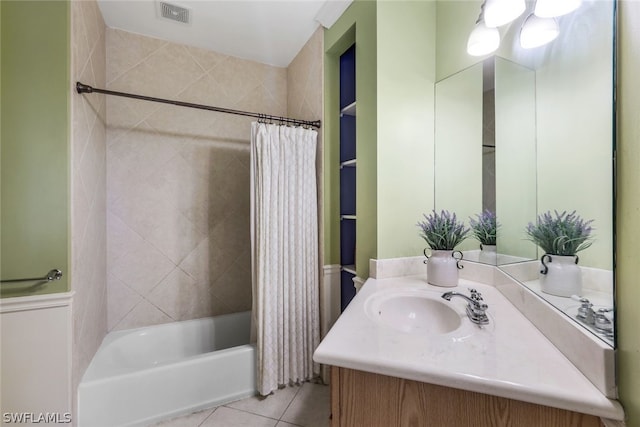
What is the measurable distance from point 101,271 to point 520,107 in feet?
8.26

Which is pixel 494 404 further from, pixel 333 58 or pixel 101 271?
pixel 101 271

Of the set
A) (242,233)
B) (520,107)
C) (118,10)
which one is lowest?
(242,233)

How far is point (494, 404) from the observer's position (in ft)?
1.88

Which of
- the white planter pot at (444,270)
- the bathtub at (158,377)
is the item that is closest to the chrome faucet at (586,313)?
the white planter pot at (444,270)

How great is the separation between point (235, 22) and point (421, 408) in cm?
232

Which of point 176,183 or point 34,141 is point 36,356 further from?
point 176,183

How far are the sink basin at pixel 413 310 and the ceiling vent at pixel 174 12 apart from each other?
2109 millimetres

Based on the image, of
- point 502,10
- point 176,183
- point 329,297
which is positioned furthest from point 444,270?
point 176,183

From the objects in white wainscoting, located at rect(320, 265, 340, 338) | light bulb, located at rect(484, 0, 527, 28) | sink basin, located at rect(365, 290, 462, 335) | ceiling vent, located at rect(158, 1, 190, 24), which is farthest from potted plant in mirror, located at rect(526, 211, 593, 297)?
ceiling vent, located at rect(158, 1, 190, 24)

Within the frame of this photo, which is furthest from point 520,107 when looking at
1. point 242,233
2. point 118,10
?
point 118,10

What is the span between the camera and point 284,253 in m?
1.66

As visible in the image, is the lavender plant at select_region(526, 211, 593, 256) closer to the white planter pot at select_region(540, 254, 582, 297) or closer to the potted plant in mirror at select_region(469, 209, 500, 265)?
the white planter pot at select_region(540, 254, 582, 297)

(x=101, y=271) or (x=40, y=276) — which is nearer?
(x=40, y=276)

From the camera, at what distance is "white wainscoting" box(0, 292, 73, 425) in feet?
3.47
